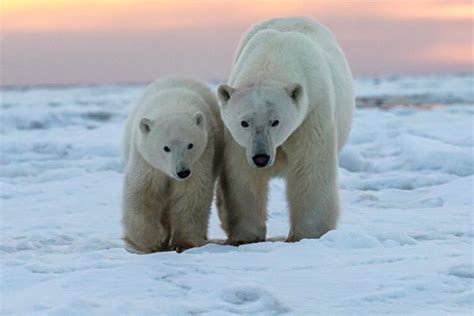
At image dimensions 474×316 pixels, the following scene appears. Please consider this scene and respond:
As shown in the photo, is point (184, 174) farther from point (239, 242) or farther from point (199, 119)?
point (239, 242)

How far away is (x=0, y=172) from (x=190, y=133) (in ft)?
15.9

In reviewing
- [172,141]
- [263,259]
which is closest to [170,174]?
[172,141]

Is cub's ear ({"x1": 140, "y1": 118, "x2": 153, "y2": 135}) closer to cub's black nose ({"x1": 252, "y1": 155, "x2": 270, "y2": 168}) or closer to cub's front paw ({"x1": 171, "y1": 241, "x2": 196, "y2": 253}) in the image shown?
cub's front paw ({"x1": 171, "y1": 241, "x2": 196, "y2": 253})

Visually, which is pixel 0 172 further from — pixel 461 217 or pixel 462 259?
pixel 462 259

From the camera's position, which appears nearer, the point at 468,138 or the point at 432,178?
the point at 432,178

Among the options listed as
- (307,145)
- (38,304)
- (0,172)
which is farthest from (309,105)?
(0,172)

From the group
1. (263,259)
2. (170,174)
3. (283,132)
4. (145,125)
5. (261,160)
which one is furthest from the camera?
(145,125)

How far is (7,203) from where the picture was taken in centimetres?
646

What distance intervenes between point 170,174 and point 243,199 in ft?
1.58

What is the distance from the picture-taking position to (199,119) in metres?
4.45

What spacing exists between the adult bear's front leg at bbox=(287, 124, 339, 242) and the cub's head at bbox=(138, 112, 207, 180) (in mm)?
531

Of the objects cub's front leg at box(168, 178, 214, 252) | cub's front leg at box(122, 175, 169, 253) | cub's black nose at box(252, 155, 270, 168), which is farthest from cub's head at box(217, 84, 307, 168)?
cub's front leg at box(122, 175, 169, 253)

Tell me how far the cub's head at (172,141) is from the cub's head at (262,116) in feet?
0.81

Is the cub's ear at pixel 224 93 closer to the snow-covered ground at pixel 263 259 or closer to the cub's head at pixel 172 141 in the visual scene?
the cub's head at pixel 172 141
